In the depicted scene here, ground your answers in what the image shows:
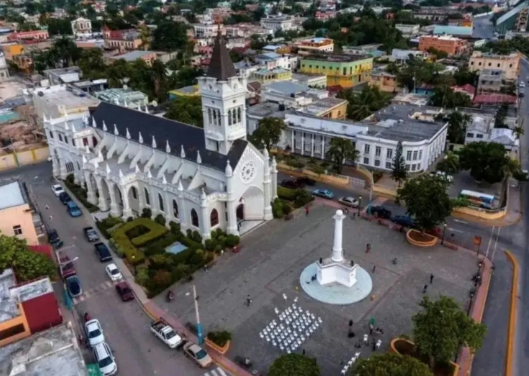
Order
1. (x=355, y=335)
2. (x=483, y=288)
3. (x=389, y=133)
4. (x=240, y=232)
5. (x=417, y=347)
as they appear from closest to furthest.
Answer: (x=417, y=347), (x=355, y=335), (x=483, y=288), (x=240, y=232), (x=389, y=133)

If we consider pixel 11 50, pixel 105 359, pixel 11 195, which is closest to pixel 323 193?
pixel 105 359

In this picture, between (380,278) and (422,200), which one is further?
(422,200)

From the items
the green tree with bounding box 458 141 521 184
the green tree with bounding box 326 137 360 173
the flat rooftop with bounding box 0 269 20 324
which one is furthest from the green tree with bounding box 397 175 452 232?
the flat rooftop with bounding box 0 269 20 324

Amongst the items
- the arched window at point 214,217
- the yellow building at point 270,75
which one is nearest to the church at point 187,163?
the arched window at point 214,217

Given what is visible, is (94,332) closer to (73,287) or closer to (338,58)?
(73,287)

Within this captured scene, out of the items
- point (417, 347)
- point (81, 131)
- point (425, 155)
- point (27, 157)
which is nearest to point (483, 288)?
point (417, 347)

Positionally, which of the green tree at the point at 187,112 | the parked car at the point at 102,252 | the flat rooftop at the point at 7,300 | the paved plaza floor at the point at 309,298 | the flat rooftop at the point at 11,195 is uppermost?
the flat rooftop at the point at 11,195

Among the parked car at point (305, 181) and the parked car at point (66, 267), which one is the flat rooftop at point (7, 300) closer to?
the parked car at point (66, 267)

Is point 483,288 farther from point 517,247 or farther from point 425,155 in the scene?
point 425,155
